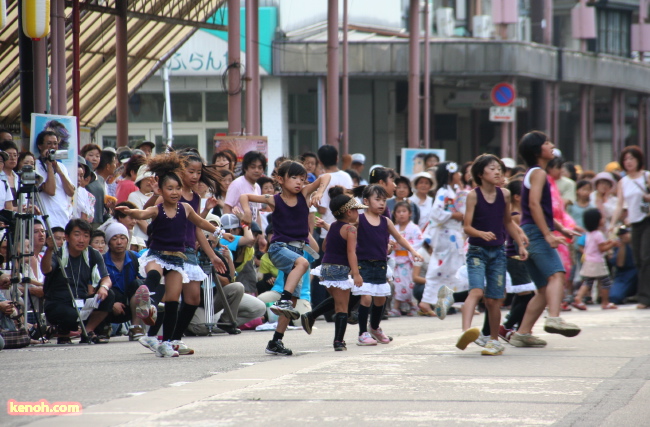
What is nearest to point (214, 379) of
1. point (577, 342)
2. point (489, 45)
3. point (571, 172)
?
point (577, 342)

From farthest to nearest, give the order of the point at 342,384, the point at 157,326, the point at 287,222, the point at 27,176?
1. the point at 27,176
2. the point at 287,222
3. the point at 157,326
4. the point at 342,384

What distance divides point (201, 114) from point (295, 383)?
93.9 ft

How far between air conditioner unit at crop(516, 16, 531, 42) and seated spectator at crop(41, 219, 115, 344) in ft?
100

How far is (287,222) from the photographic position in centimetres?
1054

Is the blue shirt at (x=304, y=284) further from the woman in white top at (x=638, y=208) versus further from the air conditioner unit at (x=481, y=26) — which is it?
the air conditioner unit at (x=481, y=26)

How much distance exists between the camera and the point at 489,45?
34250 millimetres

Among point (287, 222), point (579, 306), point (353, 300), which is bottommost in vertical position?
point (579, 306)

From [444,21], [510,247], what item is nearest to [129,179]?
[510,247]

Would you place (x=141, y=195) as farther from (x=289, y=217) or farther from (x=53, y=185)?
(x=289, y=217)

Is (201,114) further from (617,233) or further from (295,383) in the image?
(295,383)

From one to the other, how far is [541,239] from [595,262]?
255 inches

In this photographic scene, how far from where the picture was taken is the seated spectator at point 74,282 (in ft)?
36.3

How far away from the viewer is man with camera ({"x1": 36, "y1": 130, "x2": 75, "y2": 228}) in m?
11.9

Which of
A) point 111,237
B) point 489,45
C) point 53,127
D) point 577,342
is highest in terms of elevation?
point 489,45
